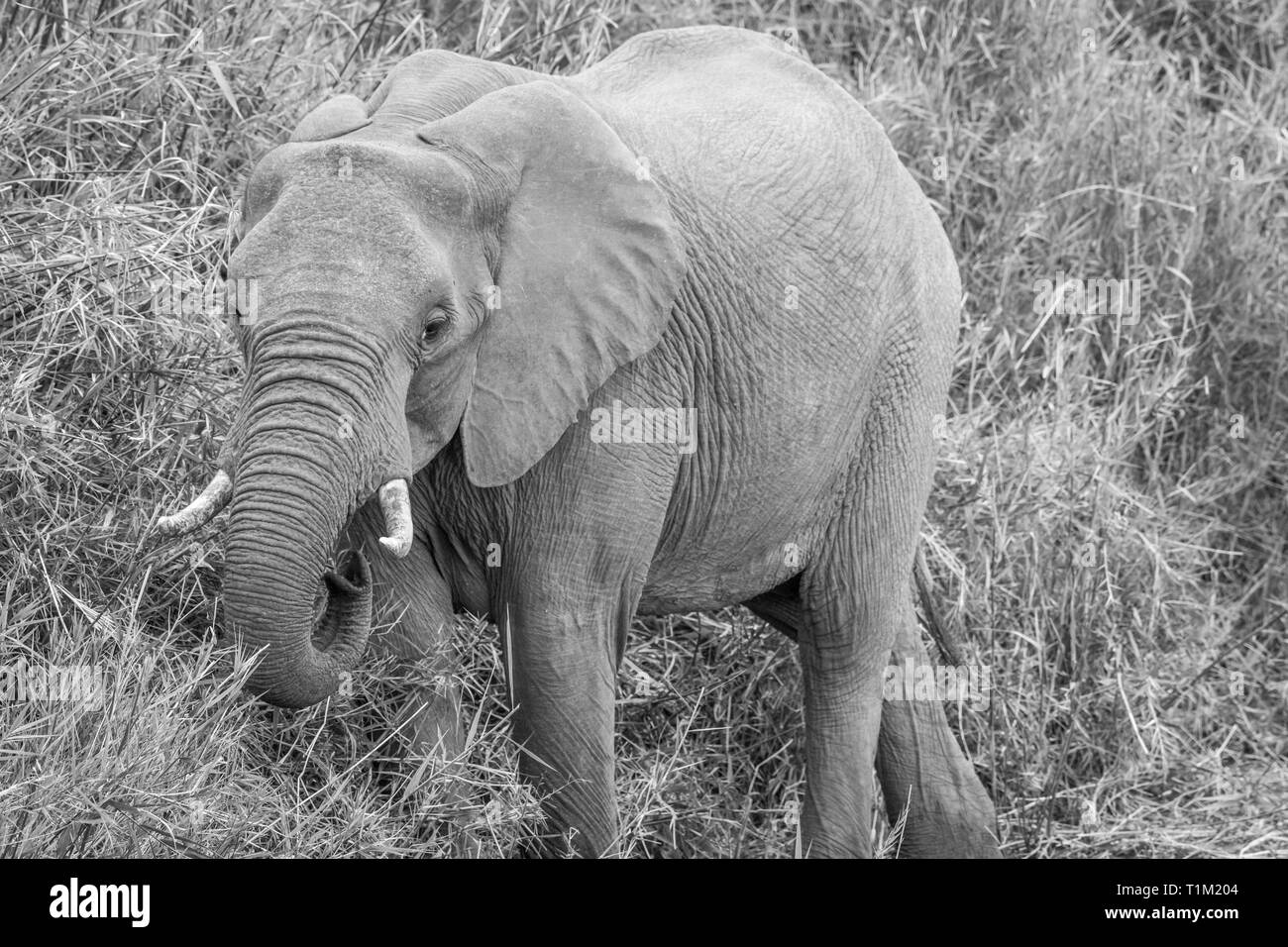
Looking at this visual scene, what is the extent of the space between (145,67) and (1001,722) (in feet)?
10.2

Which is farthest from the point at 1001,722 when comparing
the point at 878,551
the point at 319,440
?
the point at 319,440

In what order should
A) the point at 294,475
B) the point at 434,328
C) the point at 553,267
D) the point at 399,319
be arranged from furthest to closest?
the point at 553,267
the point at 434,328
the point at 399,319
the point at 294,475

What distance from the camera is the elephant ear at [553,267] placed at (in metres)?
4.11

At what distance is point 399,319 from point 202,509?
502 mm

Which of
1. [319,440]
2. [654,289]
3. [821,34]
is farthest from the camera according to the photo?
[821,34]

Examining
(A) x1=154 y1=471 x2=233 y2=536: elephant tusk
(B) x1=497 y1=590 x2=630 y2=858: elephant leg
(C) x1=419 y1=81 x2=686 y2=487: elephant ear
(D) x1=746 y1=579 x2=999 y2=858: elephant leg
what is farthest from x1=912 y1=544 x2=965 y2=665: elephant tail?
(A) x1=154 y1=471 x2=233 y2=536: elephant tusk

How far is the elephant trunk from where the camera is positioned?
3.63 m

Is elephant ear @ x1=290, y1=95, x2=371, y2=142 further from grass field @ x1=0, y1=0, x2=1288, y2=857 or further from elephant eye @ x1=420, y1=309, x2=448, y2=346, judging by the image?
grass field @ x1=0, y1=0, x2=1288, y2=857

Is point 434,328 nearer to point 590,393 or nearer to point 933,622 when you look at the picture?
point 590,393

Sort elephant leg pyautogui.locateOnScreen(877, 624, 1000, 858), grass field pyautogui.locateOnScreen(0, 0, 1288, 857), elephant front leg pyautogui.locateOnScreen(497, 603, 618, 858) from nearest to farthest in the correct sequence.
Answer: elephant front leg pyautogui.locateOnScreen(497, 603, 618, 858)
grass field pyautogui.locateOnScreen(0, 0, 1288, 857)
elephant leg pyautogui.locateOnScreen(877, 624, 1000, 858)

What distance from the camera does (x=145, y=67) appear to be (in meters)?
5.70

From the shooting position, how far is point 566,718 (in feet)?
14.3

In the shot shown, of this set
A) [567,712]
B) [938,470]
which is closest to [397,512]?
[567,712]
